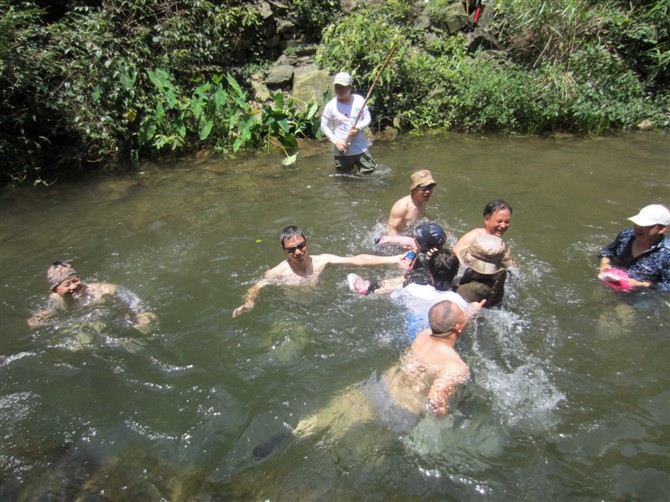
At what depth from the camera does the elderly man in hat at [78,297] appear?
469cm

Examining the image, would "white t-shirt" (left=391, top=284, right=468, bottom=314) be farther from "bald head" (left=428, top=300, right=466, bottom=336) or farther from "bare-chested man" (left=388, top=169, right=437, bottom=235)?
"bare-chested man" (left=388, top=169, right=437, bottom=235)

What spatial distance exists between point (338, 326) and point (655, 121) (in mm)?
9196

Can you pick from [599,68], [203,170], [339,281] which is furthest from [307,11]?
[339,281]

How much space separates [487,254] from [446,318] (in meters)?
0.70

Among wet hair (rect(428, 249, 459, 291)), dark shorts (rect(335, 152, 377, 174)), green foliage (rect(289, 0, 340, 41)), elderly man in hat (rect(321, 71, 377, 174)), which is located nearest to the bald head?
wet hair (rect(428, 249, 459, 291))

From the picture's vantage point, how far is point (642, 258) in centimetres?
443

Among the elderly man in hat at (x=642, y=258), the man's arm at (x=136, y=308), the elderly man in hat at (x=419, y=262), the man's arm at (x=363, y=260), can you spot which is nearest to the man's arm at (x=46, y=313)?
the man's arm at (x=136, y=308)

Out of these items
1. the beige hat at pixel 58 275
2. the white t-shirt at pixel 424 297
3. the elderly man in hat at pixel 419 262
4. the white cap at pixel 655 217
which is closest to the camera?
the white t-shirt at pixel 424 297

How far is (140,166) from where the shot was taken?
9.24 m

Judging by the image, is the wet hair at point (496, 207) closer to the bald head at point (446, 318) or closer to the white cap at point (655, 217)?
the white cap at point (655, 217)

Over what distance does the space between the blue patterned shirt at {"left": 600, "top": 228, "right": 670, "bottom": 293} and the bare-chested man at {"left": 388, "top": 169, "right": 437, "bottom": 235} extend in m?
2.02

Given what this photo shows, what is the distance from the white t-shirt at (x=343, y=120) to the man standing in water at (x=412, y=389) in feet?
14.8

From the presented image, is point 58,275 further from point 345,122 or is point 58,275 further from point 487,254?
point 345,122

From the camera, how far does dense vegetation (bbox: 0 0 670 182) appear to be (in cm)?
880
